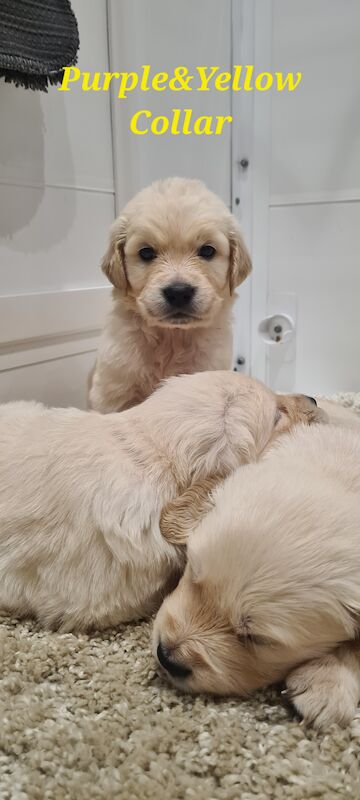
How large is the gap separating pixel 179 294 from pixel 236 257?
0.41 m

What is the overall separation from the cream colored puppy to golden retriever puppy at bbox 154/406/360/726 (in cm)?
22

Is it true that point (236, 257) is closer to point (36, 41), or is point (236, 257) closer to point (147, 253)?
point (147, 253)

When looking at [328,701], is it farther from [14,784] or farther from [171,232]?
[171,232]

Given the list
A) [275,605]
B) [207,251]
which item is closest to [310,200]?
[207,251]

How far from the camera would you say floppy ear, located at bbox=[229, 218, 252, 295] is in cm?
255

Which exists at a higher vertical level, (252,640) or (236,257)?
(236,257)

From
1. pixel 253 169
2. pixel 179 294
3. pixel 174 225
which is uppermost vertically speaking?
pixel 253 169

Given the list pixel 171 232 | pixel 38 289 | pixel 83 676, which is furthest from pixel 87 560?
pixel 38 289

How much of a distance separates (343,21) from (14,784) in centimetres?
386

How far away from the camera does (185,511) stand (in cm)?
149

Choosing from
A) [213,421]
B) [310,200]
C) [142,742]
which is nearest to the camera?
[142,742]

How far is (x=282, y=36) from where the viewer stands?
3.53 m

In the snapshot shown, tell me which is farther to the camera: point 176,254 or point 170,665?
point 176,254

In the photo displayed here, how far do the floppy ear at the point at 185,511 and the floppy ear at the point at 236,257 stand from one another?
4.20 ft
